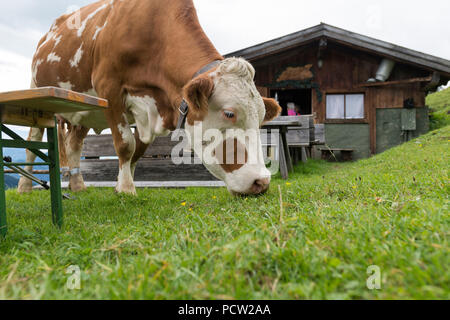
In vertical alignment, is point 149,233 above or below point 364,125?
below

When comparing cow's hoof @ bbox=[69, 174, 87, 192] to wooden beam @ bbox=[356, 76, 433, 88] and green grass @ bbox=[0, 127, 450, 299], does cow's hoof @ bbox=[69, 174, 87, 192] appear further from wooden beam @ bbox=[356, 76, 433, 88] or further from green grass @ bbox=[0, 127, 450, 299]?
wooden beam @ bbox=[356, 76, 433, 88]

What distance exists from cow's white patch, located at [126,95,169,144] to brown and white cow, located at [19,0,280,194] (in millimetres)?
11

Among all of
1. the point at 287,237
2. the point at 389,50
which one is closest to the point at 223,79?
the point at 287,237

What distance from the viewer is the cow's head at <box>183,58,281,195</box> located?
2537 millimetres

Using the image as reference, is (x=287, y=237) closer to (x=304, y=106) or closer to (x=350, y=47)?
(x=350, y=47)

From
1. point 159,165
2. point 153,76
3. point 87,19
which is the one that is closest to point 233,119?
point 153,76

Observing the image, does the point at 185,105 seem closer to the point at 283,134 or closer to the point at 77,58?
the point at 77,58

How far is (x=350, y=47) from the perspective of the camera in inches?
399

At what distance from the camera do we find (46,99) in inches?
66.1

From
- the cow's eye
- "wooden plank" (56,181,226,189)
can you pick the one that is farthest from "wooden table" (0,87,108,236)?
"wooden plank" (56,181,226,189)

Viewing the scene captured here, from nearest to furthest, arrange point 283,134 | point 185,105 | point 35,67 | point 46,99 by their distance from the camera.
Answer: point 46,99
point 185,105
point 35,67
point 283,134

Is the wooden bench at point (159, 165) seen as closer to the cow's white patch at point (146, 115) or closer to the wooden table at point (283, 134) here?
the wooden table at point (283, 134)

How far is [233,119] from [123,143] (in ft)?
5.17

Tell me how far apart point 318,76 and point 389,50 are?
2187mm
